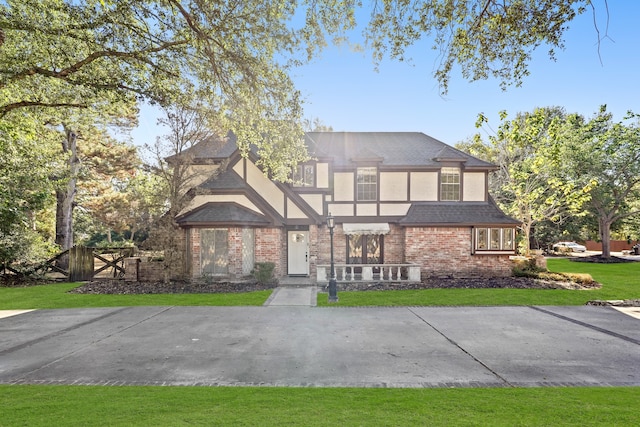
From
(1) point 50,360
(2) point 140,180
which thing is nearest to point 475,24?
(1) point 50,360

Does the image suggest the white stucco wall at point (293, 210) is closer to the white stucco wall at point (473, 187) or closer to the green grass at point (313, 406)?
the white stucco wall at point (473, 187)

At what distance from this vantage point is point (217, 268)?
628 inches

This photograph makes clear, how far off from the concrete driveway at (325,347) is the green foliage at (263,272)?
14.0ft

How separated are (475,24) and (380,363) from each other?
7.53m

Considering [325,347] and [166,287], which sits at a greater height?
[325,347]

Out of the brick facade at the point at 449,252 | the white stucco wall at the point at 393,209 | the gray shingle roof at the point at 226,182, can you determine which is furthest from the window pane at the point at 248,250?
the brick facade at the point at 449,252

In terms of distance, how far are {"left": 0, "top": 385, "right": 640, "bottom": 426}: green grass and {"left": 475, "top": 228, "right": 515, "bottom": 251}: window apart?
41.8 feet

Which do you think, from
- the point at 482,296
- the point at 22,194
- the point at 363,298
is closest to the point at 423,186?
the point at 482,296

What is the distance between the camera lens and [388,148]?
2039 cm

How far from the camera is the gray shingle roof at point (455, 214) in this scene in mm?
17156

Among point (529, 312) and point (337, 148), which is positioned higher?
point (337, 148)

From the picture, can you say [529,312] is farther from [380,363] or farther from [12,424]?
[12,424]

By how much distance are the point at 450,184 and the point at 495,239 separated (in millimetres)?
4070

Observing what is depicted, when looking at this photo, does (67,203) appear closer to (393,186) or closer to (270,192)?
(270,192)
